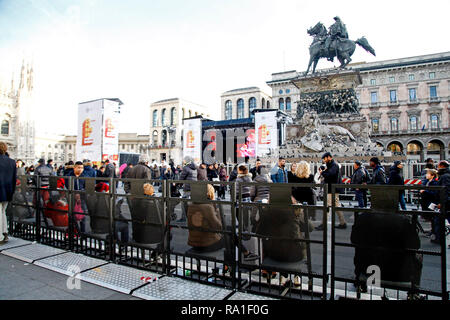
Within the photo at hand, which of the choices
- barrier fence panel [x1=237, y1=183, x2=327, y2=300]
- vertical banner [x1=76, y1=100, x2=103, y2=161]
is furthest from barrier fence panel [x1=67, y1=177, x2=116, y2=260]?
vertical banner [x1=76, y1=100, x2=103, y2=161]

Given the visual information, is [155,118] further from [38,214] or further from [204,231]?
[204,231]

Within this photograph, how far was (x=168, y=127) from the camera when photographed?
6950 cm

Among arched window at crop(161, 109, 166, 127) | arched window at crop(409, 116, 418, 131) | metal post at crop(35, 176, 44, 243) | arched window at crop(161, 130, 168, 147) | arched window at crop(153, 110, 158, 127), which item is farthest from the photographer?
arched window at crop(153, 110, 158, 127)

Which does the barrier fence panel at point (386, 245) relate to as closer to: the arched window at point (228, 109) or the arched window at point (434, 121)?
the arched window at point (434, 121)

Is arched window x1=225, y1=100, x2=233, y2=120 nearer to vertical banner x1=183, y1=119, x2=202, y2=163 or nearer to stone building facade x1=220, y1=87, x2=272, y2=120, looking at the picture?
stone building facade x1=220, y1=87, x2=272, y2=120

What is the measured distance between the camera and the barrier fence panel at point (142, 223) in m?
3.61

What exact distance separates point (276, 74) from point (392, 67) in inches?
839

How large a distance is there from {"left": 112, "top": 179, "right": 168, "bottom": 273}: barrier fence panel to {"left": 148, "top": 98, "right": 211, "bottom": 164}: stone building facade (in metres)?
64.3

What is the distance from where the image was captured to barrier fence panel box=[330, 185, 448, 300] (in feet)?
8.09

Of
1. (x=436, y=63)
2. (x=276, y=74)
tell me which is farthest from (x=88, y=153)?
(x=436, y=63)

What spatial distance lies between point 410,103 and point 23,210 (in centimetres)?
5728

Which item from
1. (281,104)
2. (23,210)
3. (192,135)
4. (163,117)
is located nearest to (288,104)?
(281,104)

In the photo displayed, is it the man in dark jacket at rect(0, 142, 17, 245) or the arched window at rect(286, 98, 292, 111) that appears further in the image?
the arched window at rect(286, 98, 292, 111)

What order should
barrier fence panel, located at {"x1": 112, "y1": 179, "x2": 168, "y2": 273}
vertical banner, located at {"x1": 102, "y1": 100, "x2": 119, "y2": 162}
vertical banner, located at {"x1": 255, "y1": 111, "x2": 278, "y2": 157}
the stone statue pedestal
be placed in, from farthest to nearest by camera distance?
vertical banner, located at {"x1": 255, "y1": 111, "x2": 278, "y2": 157} → vertical banner, located at {"x1": 102, "y1": 100, "x2": 119, "y2": 162} → the stone statue pedestal → barrier fence panel, located at {"x1": 112, "y1": 179, "x2": 168, "y2": 273}
